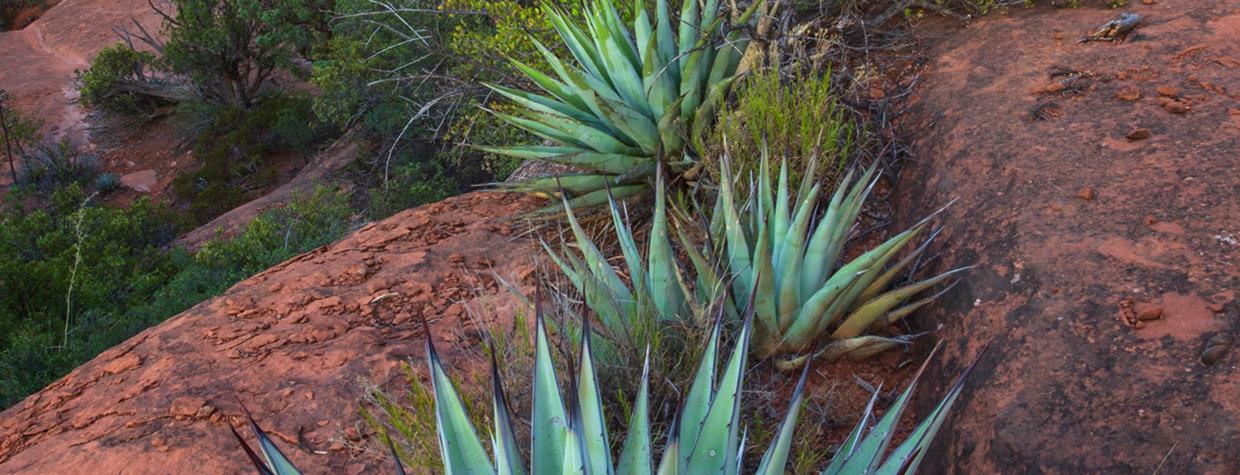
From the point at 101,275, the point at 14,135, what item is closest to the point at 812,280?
the point at 101,275

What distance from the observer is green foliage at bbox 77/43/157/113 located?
14625mm

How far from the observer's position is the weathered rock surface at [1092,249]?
2225 millimetres

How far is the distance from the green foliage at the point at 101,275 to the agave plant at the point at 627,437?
4.49 meters

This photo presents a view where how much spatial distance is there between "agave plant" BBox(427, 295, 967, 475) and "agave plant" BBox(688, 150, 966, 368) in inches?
33.0

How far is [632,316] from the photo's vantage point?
2.82 m

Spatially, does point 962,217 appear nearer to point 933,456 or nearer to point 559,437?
point 933,456

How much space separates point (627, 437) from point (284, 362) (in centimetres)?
180

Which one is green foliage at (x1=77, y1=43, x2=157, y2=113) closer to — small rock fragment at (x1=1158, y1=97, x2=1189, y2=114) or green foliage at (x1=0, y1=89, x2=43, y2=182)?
green foliage at (x1=0, y1=89, x2=43, y2=182)

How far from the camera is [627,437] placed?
6.01ft

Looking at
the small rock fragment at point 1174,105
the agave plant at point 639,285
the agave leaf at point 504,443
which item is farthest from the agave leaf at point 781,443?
the small rock fragment at point 1174,105

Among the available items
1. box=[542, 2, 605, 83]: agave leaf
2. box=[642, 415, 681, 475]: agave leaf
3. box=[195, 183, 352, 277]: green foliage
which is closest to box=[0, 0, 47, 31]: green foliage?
box=[195, 183, 352, 277]: green foliage

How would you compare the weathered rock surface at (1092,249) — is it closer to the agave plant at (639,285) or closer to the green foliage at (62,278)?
the agave plant at (639,285)

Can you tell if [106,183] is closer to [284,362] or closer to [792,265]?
[284,362]

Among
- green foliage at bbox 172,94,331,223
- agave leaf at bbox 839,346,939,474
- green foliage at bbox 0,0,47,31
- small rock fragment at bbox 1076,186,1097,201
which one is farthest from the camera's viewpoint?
green foliage at bbox 0,0,47,31
